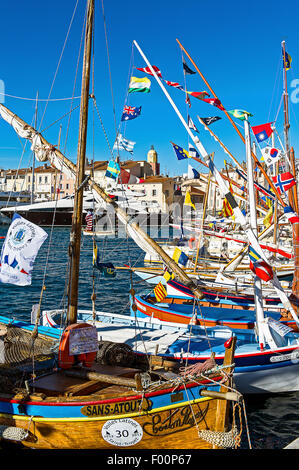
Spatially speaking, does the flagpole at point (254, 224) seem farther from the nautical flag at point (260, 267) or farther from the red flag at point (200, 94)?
the red flag at point (200, 94)

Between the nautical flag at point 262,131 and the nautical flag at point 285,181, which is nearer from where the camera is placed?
the nautical flag at point 262,131

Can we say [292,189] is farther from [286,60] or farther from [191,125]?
[286,60]

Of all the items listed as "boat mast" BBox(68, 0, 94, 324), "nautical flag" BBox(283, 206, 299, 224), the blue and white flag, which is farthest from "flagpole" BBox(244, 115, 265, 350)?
the blue and white flag

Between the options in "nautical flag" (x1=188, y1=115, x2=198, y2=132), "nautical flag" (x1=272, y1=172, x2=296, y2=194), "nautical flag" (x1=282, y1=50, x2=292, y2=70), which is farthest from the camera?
"nautical flag" (x1=282, y1=50, x2=292, y2=70)

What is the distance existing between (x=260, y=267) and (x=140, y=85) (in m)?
10.2

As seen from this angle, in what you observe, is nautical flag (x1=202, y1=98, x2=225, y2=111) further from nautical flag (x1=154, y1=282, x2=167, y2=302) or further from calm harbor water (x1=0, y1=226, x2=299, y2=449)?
nautical flag (x1=154, y1=282, x2=167, y2=302)

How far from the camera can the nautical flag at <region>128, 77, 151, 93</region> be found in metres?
18.4

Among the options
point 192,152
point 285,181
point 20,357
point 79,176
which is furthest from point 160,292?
point 285,181

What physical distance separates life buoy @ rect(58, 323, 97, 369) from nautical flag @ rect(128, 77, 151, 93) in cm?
1173

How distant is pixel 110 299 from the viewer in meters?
31.9

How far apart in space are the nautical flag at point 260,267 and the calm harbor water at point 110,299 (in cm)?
422

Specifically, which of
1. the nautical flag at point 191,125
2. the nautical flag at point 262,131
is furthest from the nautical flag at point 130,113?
the nautical flag at point 262,131

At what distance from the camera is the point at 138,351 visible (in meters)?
14.6

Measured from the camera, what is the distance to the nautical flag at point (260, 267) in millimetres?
13500
